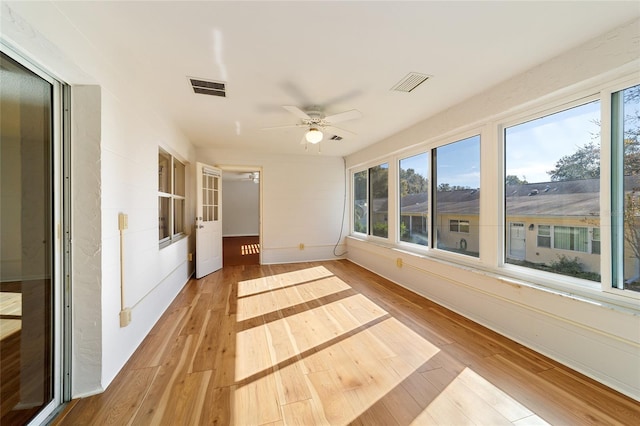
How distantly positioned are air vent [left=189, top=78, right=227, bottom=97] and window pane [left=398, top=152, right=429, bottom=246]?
2.82m

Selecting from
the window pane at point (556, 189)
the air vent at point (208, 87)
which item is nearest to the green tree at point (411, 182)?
the window pane at point (556, 189)

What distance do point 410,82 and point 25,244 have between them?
118 inches

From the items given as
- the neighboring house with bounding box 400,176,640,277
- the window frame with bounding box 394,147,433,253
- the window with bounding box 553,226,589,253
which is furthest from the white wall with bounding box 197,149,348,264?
the window with bounding box 553,226,589,253

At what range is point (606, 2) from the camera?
1532 mm

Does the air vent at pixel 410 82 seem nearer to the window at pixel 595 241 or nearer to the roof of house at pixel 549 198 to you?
the roof of house at pixel 549 198

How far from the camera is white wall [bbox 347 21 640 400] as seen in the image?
1.72 meters

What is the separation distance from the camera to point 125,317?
201 centimetres

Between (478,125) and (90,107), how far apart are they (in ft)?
11.4

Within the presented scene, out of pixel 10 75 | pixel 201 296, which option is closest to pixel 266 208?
pixel 201 296

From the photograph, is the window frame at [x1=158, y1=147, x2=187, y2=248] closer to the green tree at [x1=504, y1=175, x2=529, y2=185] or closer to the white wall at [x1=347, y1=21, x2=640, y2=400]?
the white wall at [x1=347, y1=21, x2=640, y2=400]

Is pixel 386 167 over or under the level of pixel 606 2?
under

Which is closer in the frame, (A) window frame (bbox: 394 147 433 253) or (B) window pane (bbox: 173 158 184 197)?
(A) window frame (bbox: 394 147 433 253)

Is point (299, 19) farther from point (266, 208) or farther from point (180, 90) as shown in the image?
point (266, 208)

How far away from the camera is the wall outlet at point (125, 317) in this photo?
1983 mm
